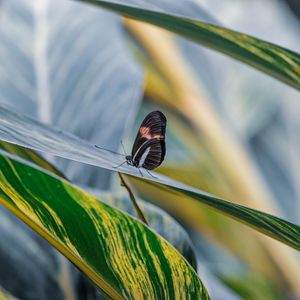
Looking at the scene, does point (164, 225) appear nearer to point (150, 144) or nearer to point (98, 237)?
point (150, 144)

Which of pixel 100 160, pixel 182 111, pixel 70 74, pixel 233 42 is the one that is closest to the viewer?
pixel 100 160

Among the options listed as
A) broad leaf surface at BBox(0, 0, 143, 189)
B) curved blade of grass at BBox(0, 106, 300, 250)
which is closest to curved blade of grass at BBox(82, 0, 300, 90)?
curved blade of grass at BBox(0, 106, 300, 250)

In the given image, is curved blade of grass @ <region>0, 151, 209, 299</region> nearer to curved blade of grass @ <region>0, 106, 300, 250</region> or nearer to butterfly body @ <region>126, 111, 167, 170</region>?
curved blade of grass @ <region>0, 106, 300, 250</region>

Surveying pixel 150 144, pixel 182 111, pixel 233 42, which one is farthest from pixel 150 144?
pixel 182 111

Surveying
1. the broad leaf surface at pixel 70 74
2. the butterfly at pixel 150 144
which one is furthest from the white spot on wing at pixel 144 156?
the broad leaf surface at pixel 70 74

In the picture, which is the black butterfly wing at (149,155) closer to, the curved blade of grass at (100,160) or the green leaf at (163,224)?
the green leaf at (163,224)

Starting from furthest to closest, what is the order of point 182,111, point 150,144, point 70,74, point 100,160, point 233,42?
point 182,111 < point 70,74 < point 150,144 < point 233,42 < point 100,160
